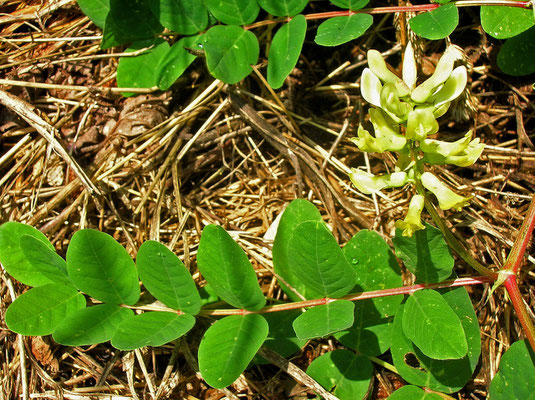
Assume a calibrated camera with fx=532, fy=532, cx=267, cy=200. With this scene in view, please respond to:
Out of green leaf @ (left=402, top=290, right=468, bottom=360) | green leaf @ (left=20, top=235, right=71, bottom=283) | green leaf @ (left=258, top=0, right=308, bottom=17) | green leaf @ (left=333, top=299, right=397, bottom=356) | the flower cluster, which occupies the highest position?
green leaf @ (left=258, top=0, right=308, bottom=17)

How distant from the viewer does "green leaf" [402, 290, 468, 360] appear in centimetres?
169

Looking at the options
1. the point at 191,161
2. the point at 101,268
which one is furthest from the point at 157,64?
the point at 101,268

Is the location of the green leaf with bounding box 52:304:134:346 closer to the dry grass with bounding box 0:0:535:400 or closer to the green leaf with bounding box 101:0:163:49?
the dry grass with bounding box 0:0:535:400

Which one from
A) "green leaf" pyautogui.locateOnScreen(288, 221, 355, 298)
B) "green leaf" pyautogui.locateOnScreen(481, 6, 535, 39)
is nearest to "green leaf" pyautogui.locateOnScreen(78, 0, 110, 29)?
"green leaf" pyautogui.locateOnScreen(288, 221, 355, 298)

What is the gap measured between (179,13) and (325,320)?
1.38 metres

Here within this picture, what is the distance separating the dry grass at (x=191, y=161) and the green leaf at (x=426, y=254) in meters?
0.43

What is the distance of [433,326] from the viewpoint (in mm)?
1762

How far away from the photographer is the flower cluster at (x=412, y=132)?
162cm

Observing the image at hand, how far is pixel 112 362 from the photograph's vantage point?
2.17 metres

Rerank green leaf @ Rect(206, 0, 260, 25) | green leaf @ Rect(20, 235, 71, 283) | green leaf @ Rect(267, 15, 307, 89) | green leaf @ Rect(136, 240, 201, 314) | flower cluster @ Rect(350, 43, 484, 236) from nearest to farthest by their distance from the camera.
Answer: flower cluster @ Rect(350, 43, 484, 236) → green leaf @ Rect(136, 240, 201, 314) → green leaf @ Rect(20, 235, 71, 283) → green leaf @ Rect(267, 15, 307, 89) → green leaf @ Rect(206, 0, 260, 25)

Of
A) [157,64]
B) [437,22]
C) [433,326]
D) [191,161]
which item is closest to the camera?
[433,326]

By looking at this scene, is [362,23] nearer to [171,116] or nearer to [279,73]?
[279,73]

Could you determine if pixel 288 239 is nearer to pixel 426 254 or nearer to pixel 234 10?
pixel 426 254

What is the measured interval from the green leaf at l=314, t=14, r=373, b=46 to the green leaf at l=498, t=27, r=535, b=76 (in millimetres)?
659
